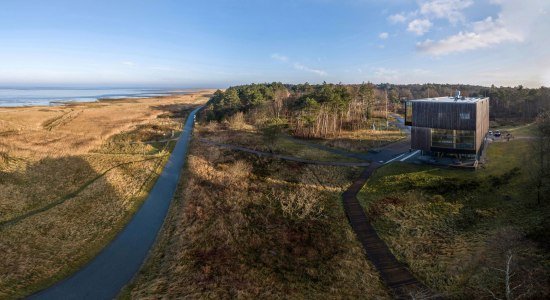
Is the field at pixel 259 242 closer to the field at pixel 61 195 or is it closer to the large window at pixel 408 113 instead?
Result: the field at pixel 61 195

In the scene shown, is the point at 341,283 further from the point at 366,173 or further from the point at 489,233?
the point at 366,173

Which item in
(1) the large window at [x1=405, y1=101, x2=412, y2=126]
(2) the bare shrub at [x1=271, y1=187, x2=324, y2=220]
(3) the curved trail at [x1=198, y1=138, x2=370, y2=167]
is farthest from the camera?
(3) the curved trail at [x1=198, y1=138, x2=370, y2=167]

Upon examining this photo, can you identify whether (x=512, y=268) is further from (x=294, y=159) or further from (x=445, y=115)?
(x=294, y=159)

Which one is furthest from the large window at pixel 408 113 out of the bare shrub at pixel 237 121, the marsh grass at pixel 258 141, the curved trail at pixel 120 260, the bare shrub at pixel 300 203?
the bare shrub at pixel 237 121

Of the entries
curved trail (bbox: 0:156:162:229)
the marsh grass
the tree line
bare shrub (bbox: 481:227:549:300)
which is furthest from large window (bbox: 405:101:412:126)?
curved trail (bbox: 0:156:162:229)

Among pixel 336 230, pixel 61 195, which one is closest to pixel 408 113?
pixel 336 230

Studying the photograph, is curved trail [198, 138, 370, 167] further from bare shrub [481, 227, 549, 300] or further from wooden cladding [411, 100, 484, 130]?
bare shrub [481, 227, 549, 300]

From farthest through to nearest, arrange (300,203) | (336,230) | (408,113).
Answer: (408,113)
(300,203)
(336,230)
